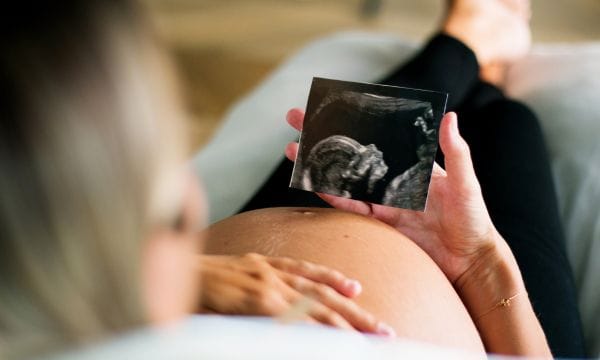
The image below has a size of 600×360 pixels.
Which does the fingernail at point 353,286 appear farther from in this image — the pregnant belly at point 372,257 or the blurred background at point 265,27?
the blurred background at point 265,27

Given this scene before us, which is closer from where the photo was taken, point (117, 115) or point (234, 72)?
point (117, 115)

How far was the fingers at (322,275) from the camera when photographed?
0.74m

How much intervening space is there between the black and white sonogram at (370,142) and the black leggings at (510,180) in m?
0.13

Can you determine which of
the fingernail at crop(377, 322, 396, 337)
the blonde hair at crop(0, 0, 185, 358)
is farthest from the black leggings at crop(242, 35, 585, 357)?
the blonde hair at crop(0, 0, 185, 358)

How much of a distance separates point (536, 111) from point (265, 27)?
54.7 inches

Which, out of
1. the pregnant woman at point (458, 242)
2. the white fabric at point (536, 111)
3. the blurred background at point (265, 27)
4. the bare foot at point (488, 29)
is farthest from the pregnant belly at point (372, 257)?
the blurred background at point (265, 27)

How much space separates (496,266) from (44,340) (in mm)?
651

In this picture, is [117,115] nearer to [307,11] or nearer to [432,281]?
[432,281]

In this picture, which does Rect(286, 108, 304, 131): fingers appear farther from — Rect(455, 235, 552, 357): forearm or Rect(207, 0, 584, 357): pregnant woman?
Rect(455, 235, 552, 357): forearm

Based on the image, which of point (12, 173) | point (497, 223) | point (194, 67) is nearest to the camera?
point (12, 173)

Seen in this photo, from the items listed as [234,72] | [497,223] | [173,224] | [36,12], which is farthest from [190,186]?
[234,72]

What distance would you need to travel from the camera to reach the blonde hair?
38 centimetres

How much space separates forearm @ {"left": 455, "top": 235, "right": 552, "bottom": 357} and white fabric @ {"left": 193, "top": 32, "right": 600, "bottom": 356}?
7.5 inches

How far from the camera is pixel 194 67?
225 cm
